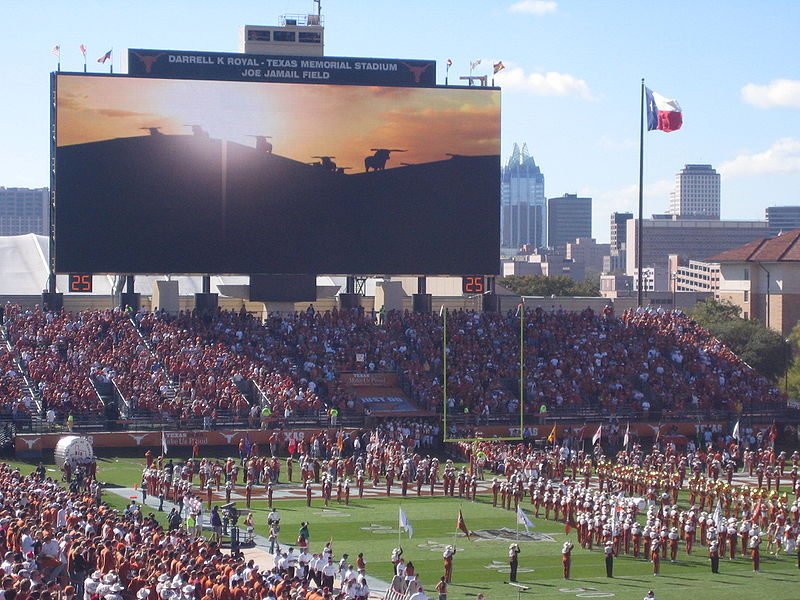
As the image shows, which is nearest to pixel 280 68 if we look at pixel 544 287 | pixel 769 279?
pixel 769 279

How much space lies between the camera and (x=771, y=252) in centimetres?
7400

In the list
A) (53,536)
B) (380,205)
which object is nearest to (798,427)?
(380,205)

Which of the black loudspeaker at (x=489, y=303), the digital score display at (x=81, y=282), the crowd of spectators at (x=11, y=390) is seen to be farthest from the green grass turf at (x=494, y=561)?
the black loudspeaker at (x=489, y=303)

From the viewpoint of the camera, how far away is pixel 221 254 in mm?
46875

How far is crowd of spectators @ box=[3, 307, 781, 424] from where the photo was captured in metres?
42.5

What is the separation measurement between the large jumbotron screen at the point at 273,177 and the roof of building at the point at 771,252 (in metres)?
28.9

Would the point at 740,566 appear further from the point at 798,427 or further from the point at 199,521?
the point at 798,427

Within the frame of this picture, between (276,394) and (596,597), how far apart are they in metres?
20.3

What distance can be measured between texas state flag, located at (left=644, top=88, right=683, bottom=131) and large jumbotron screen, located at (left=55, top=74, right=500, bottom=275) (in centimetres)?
760

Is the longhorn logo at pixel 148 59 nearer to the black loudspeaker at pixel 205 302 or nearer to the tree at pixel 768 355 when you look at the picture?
the black loudspeaker at pixel 205 302

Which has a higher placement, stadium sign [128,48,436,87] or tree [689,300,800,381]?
stadium sign [128,48,436,87]

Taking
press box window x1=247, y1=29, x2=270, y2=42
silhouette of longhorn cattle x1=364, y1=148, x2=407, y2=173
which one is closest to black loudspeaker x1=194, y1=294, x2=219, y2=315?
silhouette of longhorn cattle x1=364, y1=148, x2=407, y2=173

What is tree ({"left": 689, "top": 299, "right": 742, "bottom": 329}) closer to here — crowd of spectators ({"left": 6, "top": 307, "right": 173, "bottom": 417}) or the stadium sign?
the stadium sign

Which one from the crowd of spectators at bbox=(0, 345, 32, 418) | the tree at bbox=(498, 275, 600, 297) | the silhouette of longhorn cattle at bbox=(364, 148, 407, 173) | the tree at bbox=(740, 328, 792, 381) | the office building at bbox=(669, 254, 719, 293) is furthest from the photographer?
the office building at bbox=(669, 254, 719, 293)
